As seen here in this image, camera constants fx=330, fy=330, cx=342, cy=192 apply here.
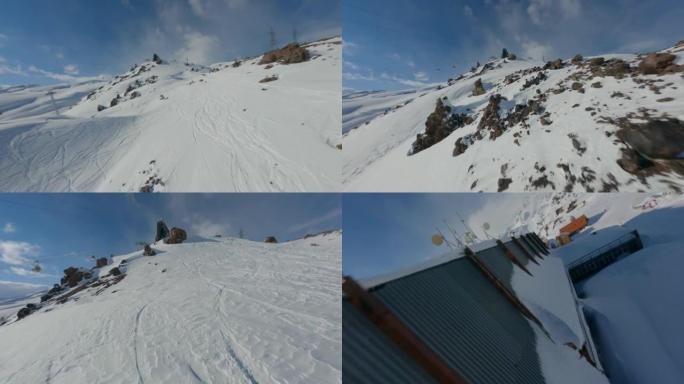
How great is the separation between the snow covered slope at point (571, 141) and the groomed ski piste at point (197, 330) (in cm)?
635

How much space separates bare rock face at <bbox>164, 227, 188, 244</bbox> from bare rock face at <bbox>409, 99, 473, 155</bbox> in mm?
21590

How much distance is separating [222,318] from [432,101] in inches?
1239

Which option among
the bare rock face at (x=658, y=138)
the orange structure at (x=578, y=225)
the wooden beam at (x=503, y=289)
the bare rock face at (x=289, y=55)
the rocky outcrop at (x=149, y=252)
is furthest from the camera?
the bare rock face at (x=289, y=55)

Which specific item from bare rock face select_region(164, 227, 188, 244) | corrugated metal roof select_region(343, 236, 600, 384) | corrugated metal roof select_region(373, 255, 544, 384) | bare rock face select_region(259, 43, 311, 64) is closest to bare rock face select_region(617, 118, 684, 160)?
corrugated metal roof select_region(343, 236, 600, 384)

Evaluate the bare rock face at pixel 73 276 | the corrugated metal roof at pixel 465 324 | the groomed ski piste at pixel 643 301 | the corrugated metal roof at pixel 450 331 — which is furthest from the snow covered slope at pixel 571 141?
the bare rock face at pixel 73 276

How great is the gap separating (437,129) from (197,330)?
16.2 m

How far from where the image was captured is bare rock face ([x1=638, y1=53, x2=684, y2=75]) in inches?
458

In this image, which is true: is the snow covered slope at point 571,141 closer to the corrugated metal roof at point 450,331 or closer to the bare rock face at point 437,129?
the bare rock face at point 437,129

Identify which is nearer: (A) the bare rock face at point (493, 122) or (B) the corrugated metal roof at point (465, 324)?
(B) the corrugated metal roof at point (465, 324)

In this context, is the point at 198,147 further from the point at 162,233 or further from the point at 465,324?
the point at 162,233

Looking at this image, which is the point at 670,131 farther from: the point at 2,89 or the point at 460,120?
the point at 2,89

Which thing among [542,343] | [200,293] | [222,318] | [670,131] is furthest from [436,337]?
[200,293]

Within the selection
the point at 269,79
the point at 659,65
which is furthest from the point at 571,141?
the point at 269,79

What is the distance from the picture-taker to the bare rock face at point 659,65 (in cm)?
1162
